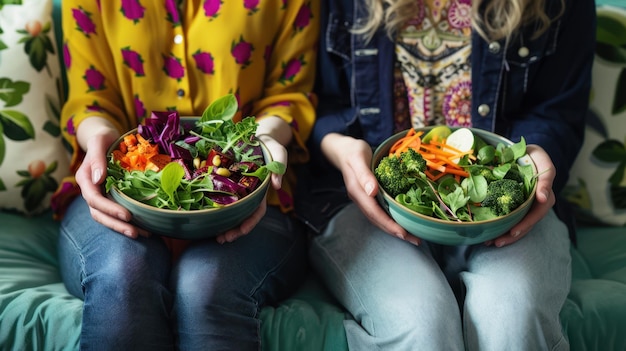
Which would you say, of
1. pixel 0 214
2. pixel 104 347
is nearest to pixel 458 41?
pixel 104 347

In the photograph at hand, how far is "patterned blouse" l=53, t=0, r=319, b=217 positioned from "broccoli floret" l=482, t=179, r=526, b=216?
16.5 inches

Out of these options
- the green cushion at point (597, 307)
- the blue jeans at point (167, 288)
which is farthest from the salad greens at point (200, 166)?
the green cushion at point (597, 307)

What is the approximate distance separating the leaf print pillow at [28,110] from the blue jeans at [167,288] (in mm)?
267

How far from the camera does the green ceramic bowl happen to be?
3.17 ft

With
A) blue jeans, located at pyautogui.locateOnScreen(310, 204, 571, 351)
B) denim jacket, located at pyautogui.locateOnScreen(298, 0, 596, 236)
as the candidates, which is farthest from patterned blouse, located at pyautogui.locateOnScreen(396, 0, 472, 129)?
blue jeans, located at pyautogui.locateOnScreen(310, 204, 571, 351)

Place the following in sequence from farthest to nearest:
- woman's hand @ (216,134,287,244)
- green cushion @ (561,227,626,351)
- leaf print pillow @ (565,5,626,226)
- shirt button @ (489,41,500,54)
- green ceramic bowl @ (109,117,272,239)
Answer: leaf print pillow @ (565,5,626,226) < shirt button @ (489,41,500,54) < green cushion @ (561,227,626,351) < woman's hand @ (216,134,287,244) < green ceramic bowl @ (109,117,272,239)

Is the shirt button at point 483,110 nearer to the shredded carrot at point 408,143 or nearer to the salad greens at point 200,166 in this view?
the shredded carrot at point 408,143

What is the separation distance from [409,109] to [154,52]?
537 mm

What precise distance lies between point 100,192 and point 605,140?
1108 mm

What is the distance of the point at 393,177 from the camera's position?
3.44 ft

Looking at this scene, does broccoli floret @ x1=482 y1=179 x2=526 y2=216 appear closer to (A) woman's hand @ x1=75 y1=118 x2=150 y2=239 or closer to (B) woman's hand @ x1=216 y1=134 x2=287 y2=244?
(B) woman's hand @ x1=216 y1=134 x2=287 y2=244

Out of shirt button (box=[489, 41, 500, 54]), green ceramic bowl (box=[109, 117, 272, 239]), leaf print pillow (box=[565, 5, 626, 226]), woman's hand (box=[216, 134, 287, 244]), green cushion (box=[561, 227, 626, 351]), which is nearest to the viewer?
green ceramic bowl (box=[109, 117, 272, 239])

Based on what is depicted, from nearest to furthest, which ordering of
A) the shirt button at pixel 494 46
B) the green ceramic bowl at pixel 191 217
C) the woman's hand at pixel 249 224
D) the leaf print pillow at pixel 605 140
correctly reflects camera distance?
the green ceramic bowl at pixel 191 217 < the woman's hand at pixel 249 224 < the shirt button at pixel 494 46 < the leaf print pillow at pixel 605 140

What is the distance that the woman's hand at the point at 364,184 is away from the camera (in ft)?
3.58
